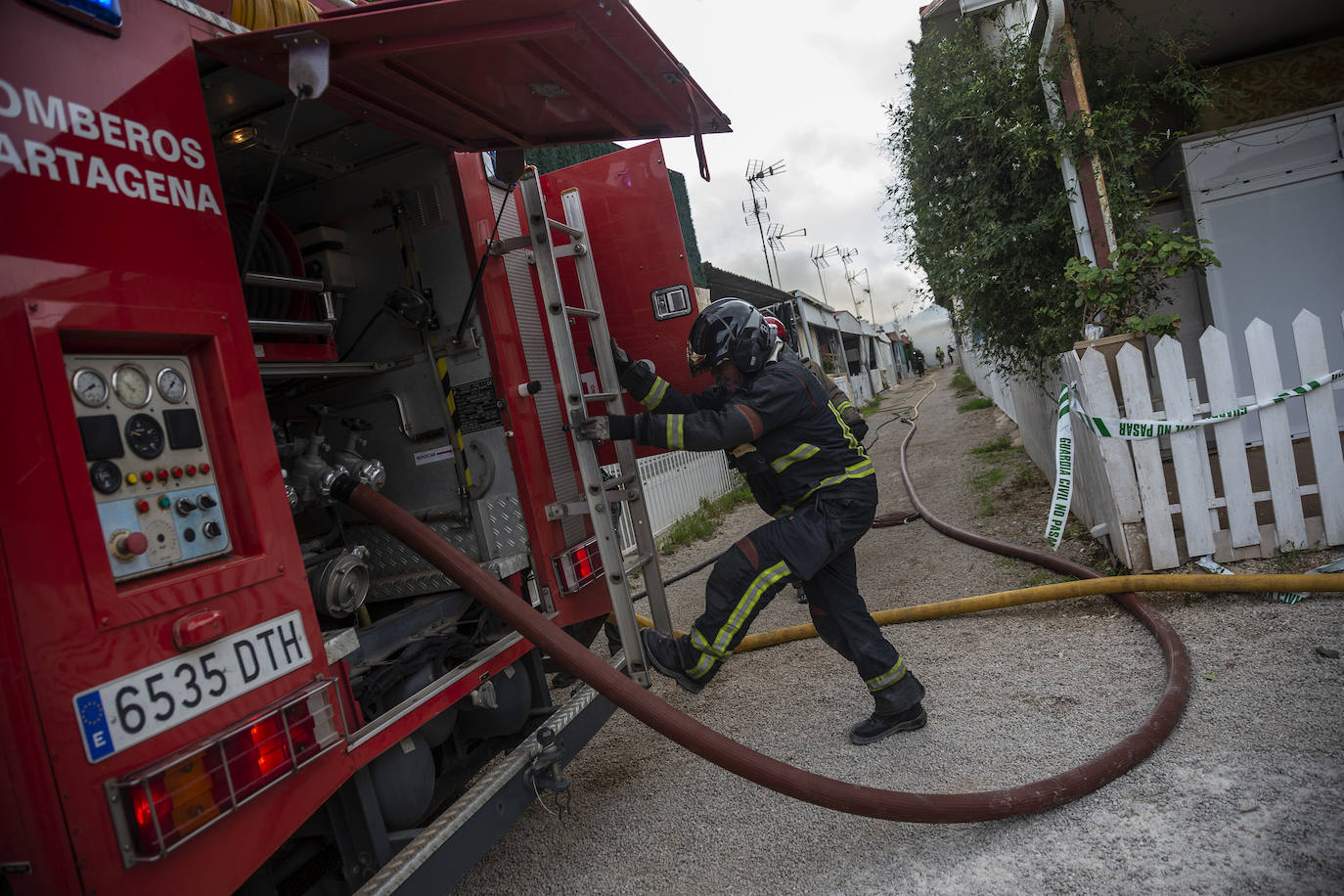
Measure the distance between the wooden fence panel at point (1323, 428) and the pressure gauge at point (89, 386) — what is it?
5147mm

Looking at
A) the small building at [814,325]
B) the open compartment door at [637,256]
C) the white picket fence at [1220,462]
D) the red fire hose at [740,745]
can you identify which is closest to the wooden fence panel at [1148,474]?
the white picket fence at [1220,462]

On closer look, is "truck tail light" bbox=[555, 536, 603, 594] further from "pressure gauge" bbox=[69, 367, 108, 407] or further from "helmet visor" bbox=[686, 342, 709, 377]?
"pressure gauge" bbox=[69, 367, 108, 407]

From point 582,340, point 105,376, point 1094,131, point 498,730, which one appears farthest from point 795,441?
point 1094,131

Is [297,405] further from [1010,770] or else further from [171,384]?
[1010,770]

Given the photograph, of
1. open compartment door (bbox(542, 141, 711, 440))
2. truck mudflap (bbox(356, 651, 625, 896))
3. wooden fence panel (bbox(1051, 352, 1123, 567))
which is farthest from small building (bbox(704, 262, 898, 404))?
truck mudflap (bbox(356, 651, 625, 896))

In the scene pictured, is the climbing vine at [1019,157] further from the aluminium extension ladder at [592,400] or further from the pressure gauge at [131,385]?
the pressure gauge at [131,385]

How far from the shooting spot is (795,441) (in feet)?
11.4

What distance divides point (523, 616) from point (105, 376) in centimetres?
144

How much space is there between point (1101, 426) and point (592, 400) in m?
3.01

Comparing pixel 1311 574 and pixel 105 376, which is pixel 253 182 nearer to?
pixel 105 376

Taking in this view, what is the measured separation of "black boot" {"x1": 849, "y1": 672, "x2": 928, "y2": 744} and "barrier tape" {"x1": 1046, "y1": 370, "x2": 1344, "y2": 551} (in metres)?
1.70

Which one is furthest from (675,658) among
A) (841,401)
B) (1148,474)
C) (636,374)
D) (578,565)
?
(841,401)

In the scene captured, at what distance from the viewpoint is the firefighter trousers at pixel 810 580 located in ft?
10.5

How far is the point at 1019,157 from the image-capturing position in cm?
583
